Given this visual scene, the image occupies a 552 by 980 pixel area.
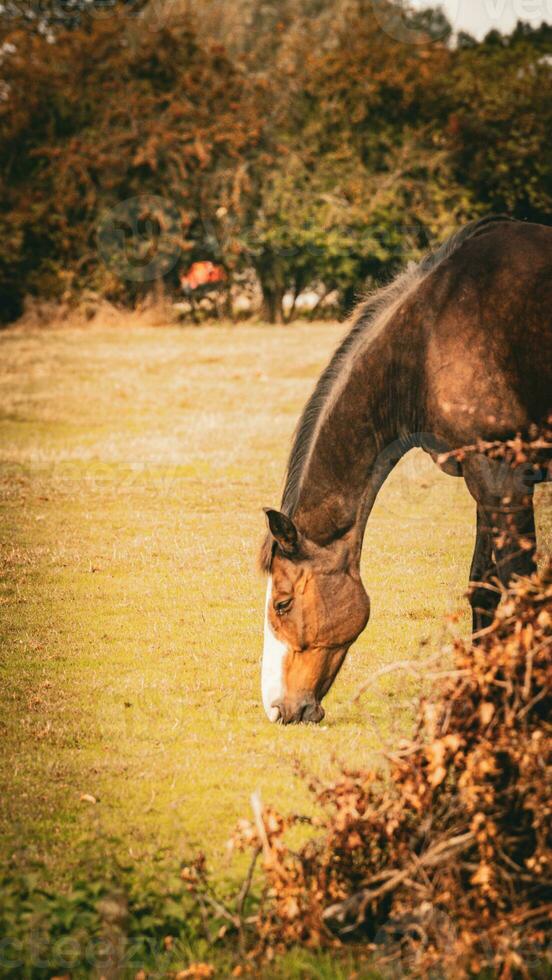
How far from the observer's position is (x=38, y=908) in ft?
12.1

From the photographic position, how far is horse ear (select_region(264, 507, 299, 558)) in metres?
5.00

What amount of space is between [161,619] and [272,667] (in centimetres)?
266

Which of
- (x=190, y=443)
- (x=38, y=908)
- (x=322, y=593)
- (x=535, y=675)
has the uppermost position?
(x=535, y=675)

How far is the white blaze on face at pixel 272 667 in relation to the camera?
5.17 m

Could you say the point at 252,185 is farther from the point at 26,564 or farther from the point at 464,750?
the point at 464,750

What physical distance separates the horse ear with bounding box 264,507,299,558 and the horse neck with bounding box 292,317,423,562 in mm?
173

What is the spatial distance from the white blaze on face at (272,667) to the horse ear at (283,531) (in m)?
0.20

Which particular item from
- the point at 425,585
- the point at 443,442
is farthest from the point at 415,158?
the point at 443,442

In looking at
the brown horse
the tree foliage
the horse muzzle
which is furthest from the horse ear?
the tree foliage

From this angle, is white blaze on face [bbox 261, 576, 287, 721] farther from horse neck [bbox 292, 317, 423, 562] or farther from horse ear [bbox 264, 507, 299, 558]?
horse neck [bbox 292, 317, 423, 562]

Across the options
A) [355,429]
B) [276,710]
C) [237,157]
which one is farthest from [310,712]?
[237,157]

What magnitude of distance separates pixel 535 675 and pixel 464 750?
41 centimetres

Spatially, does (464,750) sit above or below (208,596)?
above

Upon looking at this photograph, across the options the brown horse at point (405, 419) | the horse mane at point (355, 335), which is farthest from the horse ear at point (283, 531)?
the horse mane at point (355, 335)
